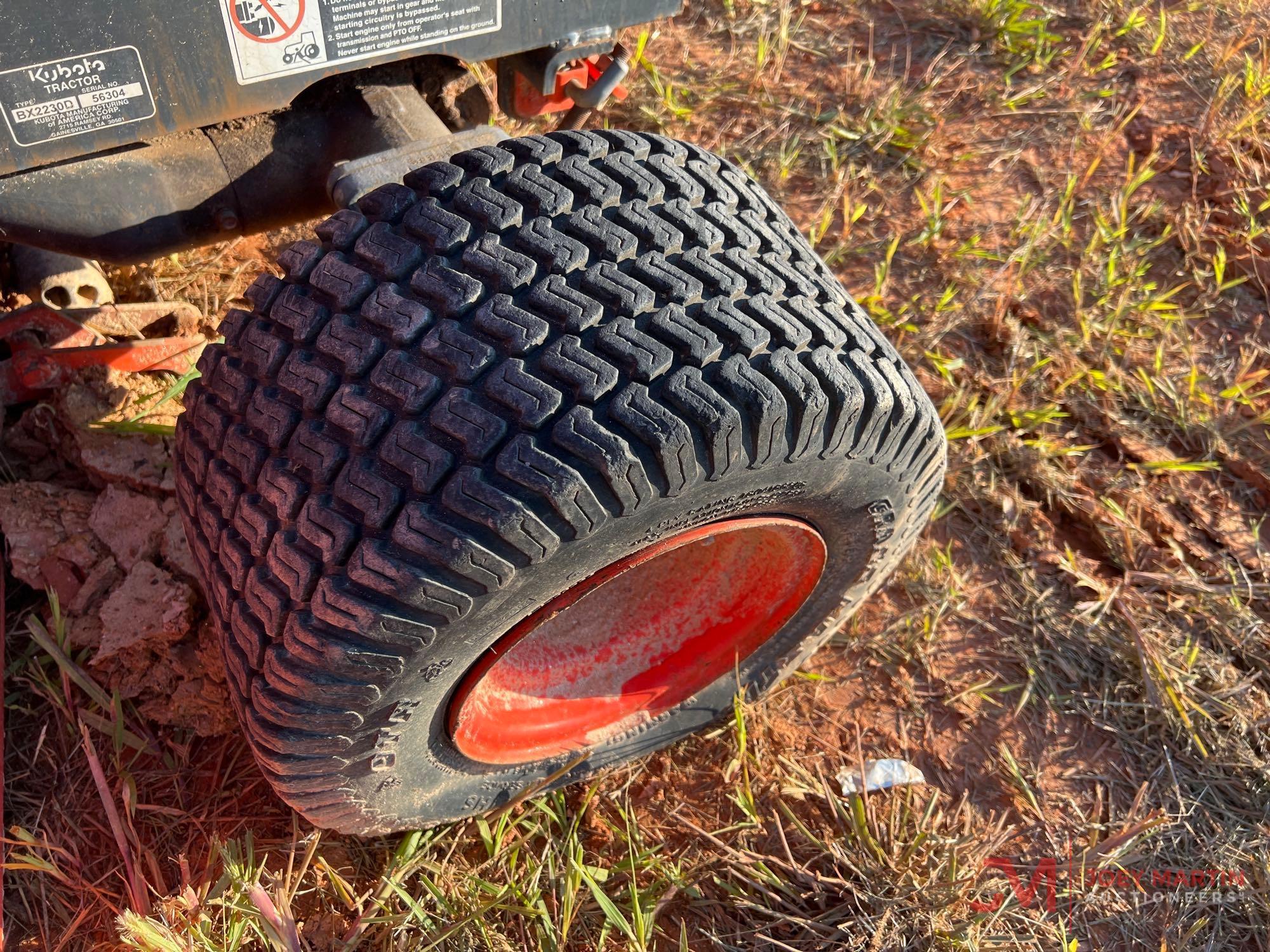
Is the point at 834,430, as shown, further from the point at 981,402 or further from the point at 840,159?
the point at 840,159

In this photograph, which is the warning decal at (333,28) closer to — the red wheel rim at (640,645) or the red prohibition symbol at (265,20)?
the red prohibition symbol at (265,20)

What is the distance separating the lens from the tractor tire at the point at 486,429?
143 centimetres

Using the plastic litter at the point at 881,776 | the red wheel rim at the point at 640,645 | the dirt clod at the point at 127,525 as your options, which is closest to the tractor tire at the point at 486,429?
the red wheel rim at the point at 640,645

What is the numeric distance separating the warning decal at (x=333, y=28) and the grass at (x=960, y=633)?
1.09 metres

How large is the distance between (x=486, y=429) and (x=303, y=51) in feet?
2.37

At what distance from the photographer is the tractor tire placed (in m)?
1.43

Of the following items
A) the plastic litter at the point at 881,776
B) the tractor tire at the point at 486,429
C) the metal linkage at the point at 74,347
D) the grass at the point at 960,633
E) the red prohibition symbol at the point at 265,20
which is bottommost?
the plastic litter at the point at 881,776

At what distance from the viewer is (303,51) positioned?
1643mm

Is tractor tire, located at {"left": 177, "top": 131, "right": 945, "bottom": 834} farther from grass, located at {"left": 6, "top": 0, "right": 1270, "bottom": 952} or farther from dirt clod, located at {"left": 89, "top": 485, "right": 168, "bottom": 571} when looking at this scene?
dirt clod, located at {"left": 89, "top": 485, "right": 168, "bottom": 571}

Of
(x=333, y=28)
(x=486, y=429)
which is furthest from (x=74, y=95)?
(x=486, y=429)

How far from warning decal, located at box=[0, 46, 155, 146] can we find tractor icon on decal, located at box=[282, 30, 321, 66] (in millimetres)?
218

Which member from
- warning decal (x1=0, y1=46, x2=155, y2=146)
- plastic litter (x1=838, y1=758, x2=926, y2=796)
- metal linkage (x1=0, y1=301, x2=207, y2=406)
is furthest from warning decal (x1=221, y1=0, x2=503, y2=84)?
plastic litter (x1=838, y1=758, x2=926, y2=796)

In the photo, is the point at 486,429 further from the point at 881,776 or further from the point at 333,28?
the point at 881,776

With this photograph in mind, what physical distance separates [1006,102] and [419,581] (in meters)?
3.17
